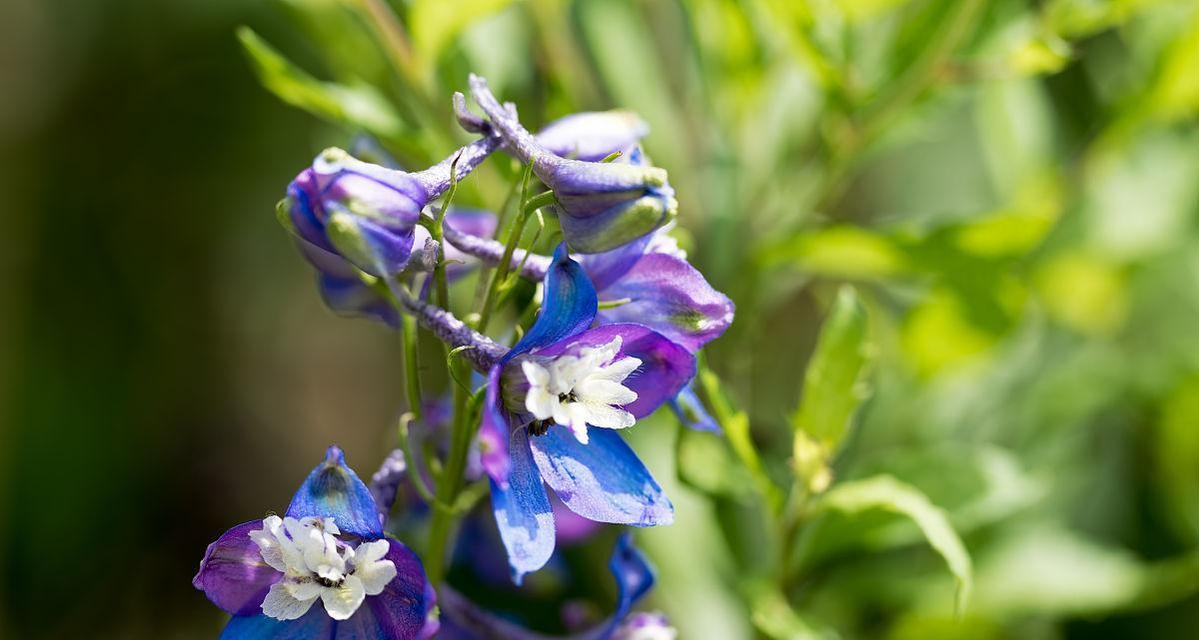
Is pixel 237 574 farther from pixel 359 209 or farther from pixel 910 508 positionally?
pixel 910 508

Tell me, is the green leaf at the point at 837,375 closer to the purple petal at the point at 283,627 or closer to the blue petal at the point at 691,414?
the blue petal at the point at 691,414

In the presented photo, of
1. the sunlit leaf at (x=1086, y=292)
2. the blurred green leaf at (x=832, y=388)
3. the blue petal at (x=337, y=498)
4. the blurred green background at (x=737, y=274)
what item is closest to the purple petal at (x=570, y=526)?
the blurred green background at (x=737, y=274)

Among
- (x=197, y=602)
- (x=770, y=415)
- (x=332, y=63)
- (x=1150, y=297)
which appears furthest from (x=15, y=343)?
(x=1150, y=297)

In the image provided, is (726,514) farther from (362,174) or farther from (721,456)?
(362,174)

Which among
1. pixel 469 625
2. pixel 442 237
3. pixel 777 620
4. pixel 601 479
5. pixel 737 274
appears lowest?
pixel 777 620

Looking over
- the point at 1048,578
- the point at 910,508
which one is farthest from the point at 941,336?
the point at 910,508
